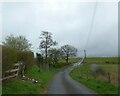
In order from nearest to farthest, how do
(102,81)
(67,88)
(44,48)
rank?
(67,88), (102,81), (44,48)

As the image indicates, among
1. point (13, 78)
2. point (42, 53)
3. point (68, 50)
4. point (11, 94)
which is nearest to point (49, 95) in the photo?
point (11, 94)

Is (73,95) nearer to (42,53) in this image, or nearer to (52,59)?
(42,53)

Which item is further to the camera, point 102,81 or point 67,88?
point 102,81

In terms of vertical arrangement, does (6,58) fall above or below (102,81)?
above

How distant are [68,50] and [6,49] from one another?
117048 mm

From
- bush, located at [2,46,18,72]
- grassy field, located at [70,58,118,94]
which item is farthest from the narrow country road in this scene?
bush, located at [2,46,18,72]

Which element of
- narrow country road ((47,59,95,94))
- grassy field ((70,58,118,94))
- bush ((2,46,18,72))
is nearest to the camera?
bush ((2,46,18,72))

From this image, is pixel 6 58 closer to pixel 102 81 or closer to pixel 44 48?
pixel 102 81

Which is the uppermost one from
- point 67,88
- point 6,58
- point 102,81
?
point 6,58

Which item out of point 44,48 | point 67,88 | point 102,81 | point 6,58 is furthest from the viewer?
point 44,48

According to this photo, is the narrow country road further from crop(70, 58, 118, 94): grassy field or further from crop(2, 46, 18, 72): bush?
crop(2, 46, 18, 72): bush

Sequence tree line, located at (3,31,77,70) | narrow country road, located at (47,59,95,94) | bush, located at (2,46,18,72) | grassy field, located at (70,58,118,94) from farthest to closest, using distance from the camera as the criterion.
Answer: tree line, located at (3,31,77,70)
grassy field, located at (70,58,118,94)
narrow country road, located at (47,59,95,94)
bush, located at (2,46,18,72)

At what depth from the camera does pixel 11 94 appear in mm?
14711

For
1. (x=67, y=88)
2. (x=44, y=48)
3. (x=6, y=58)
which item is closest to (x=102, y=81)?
(x=67, y=88)
